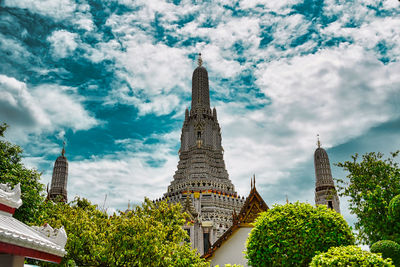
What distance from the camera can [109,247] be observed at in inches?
696

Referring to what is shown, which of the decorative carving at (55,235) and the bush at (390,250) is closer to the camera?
the decorative carving at (55,235)

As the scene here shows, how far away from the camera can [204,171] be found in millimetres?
70500

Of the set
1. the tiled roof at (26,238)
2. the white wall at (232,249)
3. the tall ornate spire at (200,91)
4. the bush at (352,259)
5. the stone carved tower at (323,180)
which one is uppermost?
the tall ornate spire at (200,91)

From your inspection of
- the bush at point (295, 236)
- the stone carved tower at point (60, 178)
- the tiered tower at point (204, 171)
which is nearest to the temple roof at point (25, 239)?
the bush at point (295, 236)

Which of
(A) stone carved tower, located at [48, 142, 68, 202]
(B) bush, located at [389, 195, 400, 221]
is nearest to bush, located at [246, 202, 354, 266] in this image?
(B) bush, located at [389, 195, 400, 221]

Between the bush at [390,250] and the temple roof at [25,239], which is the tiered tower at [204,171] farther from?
the temple roof at [25,239]

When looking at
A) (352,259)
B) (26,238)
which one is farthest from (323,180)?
(26,238)

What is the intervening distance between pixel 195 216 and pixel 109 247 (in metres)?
27.4

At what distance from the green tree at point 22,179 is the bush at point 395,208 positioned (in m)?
20.0

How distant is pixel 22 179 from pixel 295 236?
1739cm

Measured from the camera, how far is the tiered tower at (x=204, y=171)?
192 ft

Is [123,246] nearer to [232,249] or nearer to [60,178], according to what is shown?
[232,249]

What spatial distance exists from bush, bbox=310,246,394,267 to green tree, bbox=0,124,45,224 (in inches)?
694

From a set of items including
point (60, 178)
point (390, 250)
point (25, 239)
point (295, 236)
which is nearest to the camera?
point (25, 239)
